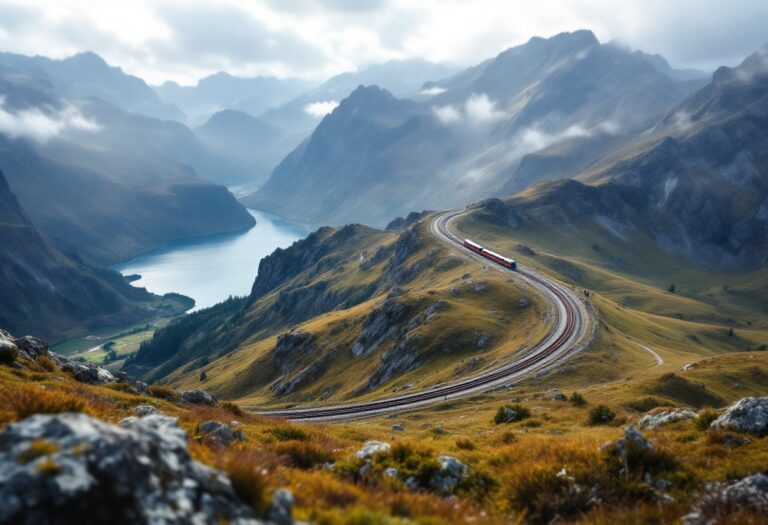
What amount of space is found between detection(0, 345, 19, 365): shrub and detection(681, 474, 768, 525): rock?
2988cm

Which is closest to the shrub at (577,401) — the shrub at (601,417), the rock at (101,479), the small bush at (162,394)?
the shrub at (601,417)

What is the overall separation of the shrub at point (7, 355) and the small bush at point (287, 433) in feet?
55.3

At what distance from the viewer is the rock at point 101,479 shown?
5.12 meters

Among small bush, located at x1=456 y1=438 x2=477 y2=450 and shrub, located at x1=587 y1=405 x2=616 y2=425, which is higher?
small bush, located at x1=456 y1=438 x2=477 y2=450

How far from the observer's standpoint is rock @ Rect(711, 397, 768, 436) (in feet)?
47.2

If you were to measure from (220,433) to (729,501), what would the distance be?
1316 cm

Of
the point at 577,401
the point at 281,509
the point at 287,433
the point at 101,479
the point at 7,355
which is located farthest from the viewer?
the point at 577,401

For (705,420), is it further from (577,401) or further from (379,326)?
(379,326)

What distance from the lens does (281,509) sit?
680 cm

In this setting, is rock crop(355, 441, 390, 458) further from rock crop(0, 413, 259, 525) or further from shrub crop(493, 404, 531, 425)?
shrub crop(493, 404, 531, 425)

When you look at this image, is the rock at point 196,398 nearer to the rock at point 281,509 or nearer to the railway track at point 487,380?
the rock at point 281,509

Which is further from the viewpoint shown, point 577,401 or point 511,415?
point 577,401

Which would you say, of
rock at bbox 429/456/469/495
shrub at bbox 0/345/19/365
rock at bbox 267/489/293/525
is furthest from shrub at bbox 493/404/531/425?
rock at bbox 267/489/293/525

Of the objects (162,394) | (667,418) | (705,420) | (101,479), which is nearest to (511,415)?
(667,418)
